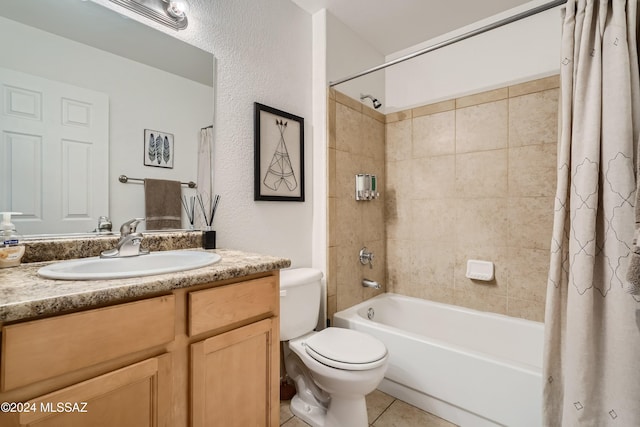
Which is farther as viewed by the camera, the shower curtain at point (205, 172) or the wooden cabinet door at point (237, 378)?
the shower curtain at point (205, 172)

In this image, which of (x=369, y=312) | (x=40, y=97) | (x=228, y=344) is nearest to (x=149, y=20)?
(x=40, y=97)

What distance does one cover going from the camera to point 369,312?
222 cm

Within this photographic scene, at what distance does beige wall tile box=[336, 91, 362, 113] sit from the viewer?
2.11 metres

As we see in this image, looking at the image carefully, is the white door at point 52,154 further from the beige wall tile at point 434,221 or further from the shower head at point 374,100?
the beige wall tile at point 434,221

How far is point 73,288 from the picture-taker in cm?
73

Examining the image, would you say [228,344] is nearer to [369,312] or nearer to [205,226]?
[205,226]

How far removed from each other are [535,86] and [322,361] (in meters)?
2.11

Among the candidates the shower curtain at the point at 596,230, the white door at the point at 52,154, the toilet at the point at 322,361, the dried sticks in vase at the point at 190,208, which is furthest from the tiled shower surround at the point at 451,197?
the white door at the point at 52,154

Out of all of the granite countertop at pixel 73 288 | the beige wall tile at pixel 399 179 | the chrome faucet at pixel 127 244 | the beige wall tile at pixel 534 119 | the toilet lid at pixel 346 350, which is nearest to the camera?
the granite countertop at pixel 73 288

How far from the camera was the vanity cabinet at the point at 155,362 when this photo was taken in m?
0.64

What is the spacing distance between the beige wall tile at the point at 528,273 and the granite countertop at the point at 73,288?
5.96 feet

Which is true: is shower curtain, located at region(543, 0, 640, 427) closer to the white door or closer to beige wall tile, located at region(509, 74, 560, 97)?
beige wall tile, located at region(509, 74, 560, 97)

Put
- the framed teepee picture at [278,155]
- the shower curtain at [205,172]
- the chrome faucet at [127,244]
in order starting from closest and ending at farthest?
the chrome faucet at [127,244] → the shower curtain at [205,172] → the framed teepee picture at [278,155]

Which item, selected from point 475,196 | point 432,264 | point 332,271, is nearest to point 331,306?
point 332,271
